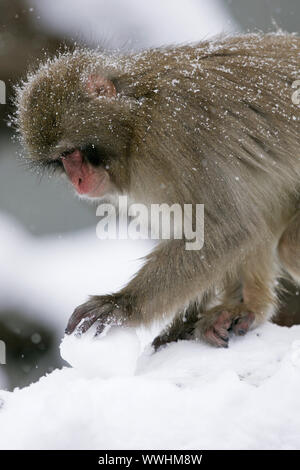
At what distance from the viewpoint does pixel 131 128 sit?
332 cm

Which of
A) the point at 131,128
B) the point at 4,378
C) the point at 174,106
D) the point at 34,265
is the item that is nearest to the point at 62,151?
the point at 131,128

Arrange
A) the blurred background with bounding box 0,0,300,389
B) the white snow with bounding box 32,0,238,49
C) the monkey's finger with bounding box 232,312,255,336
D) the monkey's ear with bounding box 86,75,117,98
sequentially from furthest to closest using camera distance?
the white snow with bounding box 32,0,238,49
the blurred background with bounding box 0,0,300,389
the monkey's finger with bounding box 232,312,255,336
the monkey's ear with bounding box 86,75,117,98

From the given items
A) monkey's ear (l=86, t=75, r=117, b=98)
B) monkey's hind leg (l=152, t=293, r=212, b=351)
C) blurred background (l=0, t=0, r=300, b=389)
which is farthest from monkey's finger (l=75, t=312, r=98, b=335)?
blurred background (l=0, t=0, r=300, b=389)

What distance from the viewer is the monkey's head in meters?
3.25

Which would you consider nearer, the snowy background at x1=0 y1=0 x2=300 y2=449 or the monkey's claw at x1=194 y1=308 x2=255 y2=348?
the snowy background at x1=0 y1=0 x2=300 y2=449

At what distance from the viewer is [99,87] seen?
331 centimetres

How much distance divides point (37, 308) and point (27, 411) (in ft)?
17.3

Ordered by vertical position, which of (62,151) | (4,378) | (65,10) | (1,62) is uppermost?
(65,10)

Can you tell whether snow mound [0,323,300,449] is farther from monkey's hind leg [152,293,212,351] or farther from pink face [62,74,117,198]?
pink face [62,74,117,198]

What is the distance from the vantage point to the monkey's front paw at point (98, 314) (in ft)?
10.1

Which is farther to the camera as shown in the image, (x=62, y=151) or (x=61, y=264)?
(x=61, y=264)

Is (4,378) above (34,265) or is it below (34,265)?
below

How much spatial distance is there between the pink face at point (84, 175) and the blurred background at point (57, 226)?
274 centimetres

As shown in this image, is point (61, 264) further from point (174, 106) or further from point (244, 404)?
point (244, 404)
